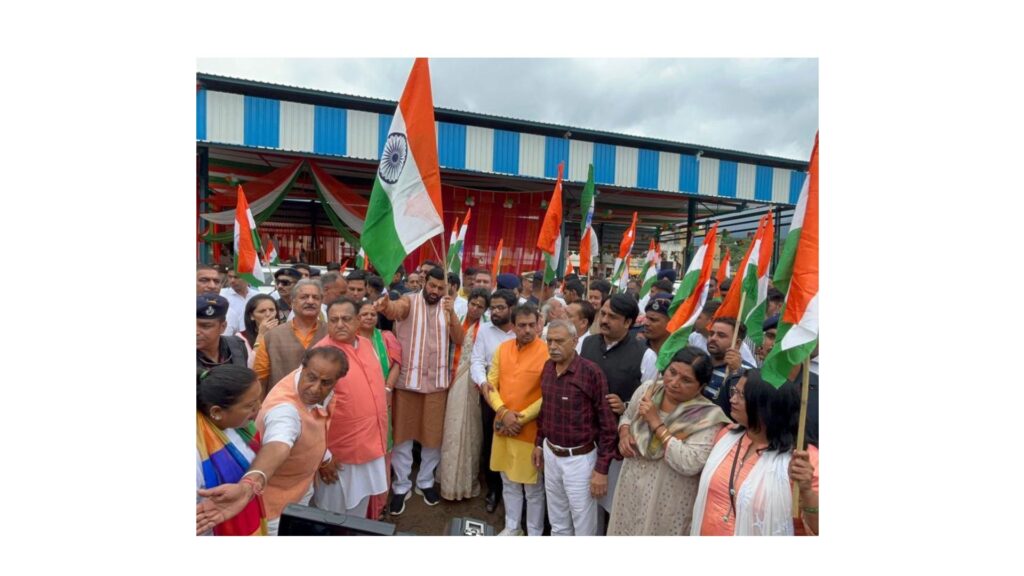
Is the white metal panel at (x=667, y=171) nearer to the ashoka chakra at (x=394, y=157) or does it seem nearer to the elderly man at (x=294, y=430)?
the ashoka chakra at (x=394, y=157)

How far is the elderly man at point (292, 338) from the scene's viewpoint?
98.9 inches

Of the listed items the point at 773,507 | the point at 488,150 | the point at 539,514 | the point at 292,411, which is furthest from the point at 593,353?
the point at 488,150

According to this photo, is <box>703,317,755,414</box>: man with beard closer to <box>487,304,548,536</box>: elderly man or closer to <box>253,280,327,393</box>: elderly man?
<box>487,304,548,536</box>: elderly man

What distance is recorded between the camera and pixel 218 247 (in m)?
12.3

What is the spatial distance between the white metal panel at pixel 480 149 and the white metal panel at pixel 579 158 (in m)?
2.10

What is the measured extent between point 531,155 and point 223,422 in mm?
10989

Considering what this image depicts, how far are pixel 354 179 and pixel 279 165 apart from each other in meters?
2.03

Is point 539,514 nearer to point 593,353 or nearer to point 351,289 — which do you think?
point 593,353

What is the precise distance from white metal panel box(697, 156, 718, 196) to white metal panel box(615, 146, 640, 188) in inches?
79.1

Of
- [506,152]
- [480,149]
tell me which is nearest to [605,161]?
[506,152]

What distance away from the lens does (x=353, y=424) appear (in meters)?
2.39

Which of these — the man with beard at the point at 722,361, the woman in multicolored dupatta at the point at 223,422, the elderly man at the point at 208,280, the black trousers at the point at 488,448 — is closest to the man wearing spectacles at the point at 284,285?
the elderly man at the point at 208,280

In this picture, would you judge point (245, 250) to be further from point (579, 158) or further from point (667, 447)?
point (579, 158)

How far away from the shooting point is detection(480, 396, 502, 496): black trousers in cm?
335
